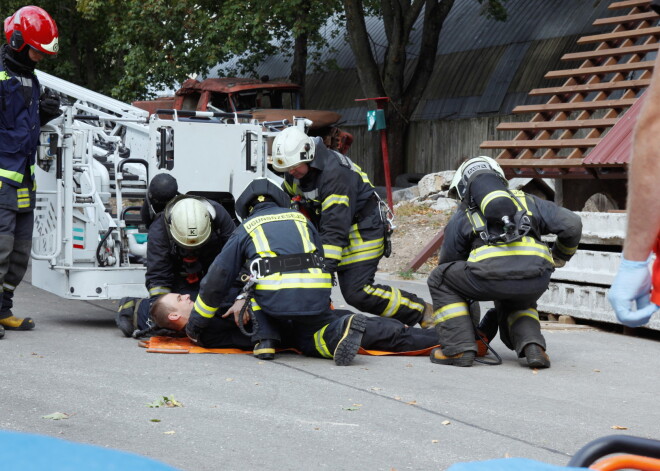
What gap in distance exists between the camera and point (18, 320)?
7695mm

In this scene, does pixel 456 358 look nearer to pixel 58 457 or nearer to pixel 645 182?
pixel 645 182

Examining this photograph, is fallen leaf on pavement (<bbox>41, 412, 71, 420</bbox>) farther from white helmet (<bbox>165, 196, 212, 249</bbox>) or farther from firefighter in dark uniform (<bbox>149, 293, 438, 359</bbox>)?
white helmet (<bbox>165, 196, 212, 249</bbox>)

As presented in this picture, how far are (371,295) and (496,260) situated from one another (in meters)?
1.36

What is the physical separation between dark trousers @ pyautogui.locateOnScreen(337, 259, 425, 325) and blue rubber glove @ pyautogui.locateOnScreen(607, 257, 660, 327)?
523 cm

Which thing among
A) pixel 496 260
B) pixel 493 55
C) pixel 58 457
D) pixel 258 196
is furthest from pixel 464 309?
pixel 493 55

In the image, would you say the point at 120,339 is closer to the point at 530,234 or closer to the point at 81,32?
the point at 530,234

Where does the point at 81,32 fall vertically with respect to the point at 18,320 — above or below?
above

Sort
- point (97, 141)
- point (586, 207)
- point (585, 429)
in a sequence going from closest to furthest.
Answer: point (585, 429) → point (97, 141) → point (586, 207)

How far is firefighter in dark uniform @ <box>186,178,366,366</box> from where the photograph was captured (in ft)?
21.0

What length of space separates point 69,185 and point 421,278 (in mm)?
5871

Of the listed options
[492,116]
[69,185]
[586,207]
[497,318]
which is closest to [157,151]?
[69,185]

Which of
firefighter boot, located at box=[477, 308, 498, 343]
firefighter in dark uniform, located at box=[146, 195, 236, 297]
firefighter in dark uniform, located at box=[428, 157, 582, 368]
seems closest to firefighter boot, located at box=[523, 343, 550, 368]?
firefighter in dark uniform, located at box=[428, 157, 582, 368]

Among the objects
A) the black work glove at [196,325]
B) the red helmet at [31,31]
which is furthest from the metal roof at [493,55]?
the black work glove at [196,325]

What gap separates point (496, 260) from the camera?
6438 mm
